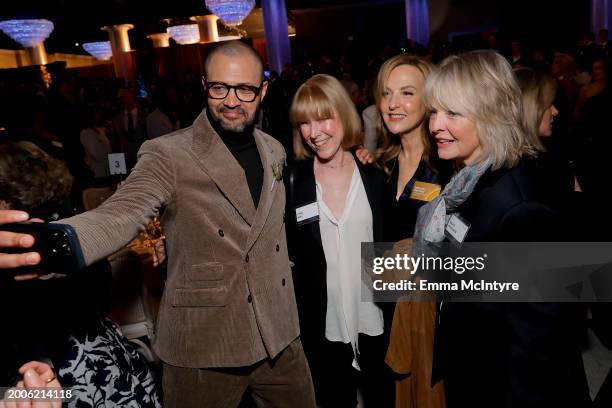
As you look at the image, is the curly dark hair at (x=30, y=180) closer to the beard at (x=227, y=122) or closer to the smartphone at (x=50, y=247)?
the beard at (x=227, y=122)

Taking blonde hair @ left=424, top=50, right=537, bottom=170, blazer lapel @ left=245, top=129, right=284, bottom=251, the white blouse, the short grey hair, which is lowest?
the white blouse

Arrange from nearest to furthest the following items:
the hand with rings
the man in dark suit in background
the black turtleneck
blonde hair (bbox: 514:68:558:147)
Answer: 1. the hand with rings
2. the black turtleneck
3. blonde hair (bbox: 514:68:558:147)
4. the man in dark suit in background

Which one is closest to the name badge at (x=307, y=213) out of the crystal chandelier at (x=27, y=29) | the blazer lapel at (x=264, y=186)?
the blazer lapel at (x=264, y=186)

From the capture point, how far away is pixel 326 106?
209 cm

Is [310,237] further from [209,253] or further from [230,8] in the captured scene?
[230,8]

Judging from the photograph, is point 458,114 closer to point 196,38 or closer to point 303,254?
point 303,254

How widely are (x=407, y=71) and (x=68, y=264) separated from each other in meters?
1.80

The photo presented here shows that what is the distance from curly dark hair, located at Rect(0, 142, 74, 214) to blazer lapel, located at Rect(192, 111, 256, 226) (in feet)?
2.03

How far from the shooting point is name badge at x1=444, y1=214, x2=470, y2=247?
1.39m

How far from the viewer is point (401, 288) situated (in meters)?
1.86

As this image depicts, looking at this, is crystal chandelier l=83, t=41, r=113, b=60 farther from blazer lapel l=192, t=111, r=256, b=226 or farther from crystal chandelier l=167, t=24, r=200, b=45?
blazer lapel l=192, t=111, r=256, b=226

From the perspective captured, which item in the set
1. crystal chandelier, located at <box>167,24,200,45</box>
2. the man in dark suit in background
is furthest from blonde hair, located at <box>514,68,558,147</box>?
crystal chandelier, located at <box>167,24,200,45</box>

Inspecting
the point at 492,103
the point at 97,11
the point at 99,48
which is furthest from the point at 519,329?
the point at 99,48

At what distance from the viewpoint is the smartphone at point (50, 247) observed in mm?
819
